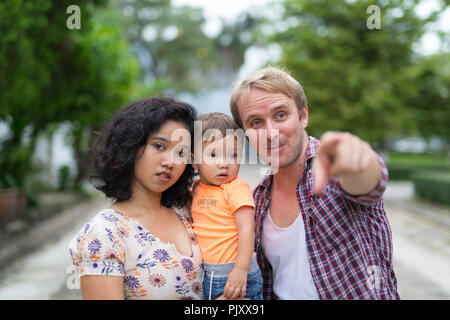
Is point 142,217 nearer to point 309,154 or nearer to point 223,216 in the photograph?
point 223,216

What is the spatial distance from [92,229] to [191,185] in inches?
26.4

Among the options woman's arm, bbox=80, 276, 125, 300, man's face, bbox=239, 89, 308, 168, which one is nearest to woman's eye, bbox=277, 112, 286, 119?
man's face, bbox=239, 89, 308, 168

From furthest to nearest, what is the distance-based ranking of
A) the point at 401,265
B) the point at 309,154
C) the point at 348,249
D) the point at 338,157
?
the point at 401,265
the point at 309,154
the point at 348,249
the point at 338,157

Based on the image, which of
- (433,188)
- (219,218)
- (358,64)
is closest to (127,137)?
(219,218)

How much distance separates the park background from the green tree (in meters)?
0.04

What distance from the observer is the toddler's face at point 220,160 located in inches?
80.5

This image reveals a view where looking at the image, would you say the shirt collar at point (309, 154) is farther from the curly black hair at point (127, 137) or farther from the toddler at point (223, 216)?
the curly black hair at point (127, 137)

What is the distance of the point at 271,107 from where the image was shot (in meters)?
1.88

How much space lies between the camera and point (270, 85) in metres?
1.89

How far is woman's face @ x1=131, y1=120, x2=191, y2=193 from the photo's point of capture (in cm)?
182

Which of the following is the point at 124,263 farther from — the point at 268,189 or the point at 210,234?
the point at 268,189

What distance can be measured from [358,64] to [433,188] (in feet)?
14.0

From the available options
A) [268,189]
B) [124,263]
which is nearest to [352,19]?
[268,189]

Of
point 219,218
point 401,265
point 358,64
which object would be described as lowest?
point 401,265
